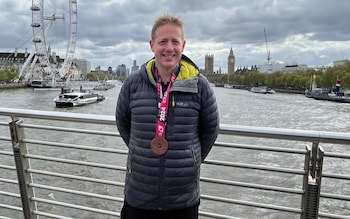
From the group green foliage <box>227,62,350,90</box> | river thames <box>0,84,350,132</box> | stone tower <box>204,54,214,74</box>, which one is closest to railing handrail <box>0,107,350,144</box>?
river thames <box>0,84,350,132</box>

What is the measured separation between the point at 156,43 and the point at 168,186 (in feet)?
→ 2.13

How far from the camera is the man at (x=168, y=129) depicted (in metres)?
1.75

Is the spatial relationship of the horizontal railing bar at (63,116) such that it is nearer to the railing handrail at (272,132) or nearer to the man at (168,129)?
the railing handrail at (272,132)

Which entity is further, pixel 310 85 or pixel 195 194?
pixel 310 85

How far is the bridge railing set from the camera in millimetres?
1976

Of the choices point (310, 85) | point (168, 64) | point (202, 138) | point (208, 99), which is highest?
point (168, 64)

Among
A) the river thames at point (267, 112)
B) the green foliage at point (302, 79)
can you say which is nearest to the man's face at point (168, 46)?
the river thames at point (267, 112)

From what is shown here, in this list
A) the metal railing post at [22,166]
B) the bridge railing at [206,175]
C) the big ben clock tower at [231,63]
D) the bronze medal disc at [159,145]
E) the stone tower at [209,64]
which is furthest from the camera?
the big ben clock tower at [231,63]

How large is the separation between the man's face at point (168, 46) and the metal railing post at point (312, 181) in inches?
31.7

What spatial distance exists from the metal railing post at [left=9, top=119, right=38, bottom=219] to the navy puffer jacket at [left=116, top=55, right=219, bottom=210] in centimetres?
105

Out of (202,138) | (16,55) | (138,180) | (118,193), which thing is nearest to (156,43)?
(202,138)

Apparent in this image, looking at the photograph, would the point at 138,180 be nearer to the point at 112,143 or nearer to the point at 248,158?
the point at 248,158

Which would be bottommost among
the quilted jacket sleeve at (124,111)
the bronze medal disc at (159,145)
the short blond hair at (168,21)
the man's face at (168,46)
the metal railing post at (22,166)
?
the metal railing post at (22,166)

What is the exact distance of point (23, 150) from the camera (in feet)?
8.45
